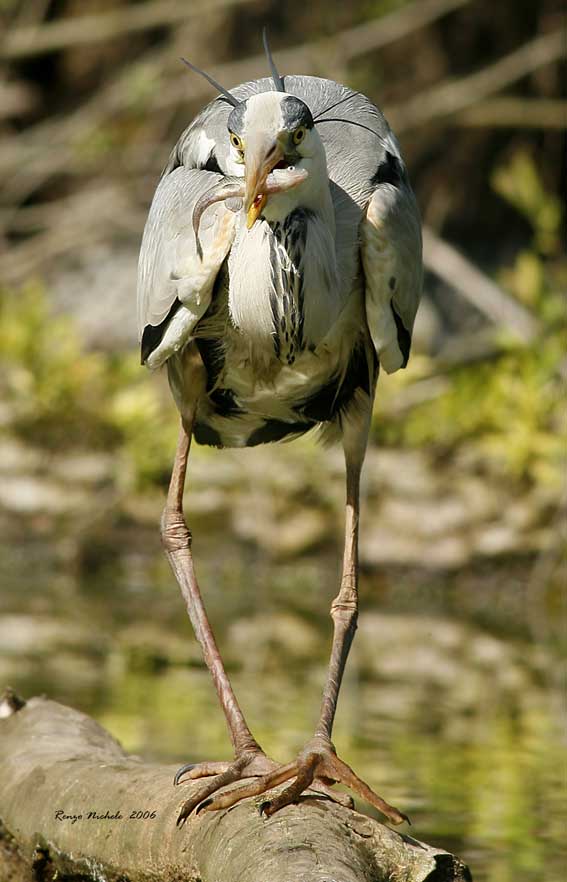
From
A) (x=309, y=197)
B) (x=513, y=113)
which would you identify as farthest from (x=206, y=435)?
(x=513, y=113)

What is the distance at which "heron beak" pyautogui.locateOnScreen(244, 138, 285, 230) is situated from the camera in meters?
3.35

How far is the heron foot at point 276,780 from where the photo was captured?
324 centimetres

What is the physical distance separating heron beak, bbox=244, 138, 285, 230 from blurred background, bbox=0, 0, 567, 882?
6.13 ft

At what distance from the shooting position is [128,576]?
9320 mm

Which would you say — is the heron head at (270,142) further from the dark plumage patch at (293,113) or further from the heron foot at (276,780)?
the heron foot at (276,780)

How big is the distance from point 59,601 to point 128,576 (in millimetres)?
1027

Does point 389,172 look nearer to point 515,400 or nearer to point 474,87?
point 515,400

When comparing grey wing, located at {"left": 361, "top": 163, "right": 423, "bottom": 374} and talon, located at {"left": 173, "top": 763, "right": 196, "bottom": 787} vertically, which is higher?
grey wing, located at {"left": 361, "top": 163, "right": 423, "bottom": 374}

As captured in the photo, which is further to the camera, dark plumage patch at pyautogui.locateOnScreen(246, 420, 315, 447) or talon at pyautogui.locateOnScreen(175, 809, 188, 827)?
dark plumage patch at pyautogui.locateOnScreen(246, 420, 315, 447)

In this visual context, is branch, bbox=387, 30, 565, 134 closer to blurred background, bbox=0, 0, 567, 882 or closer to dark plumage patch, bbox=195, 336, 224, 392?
blurred background, bbox=0, 0, 567, 882

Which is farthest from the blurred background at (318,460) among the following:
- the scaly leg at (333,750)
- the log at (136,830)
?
the log at (136,830)

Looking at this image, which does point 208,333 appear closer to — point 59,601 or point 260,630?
point 260,630

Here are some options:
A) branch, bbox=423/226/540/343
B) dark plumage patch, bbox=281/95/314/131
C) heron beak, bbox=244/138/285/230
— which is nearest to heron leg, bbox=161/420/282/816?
heron beak, bbox=244/138/285/230

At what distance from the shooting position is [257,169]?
11.0ft
